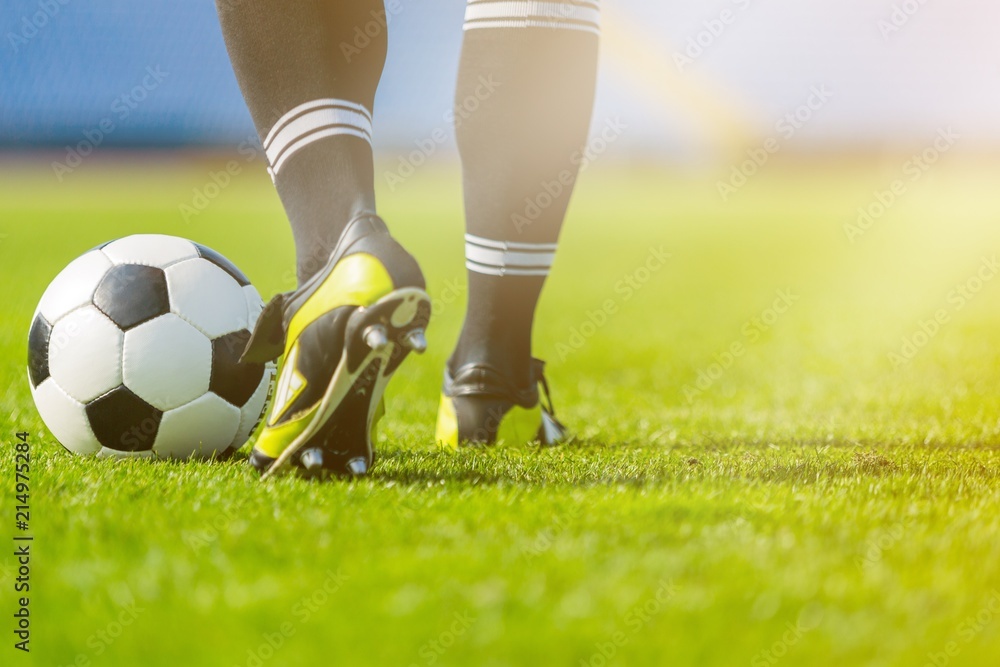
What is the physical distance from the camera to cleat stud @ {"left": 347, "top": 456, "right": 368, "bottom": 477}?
2207 millimetres

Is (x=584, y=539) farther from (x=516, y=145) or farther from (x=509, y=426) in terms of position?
(x=516, y=145)

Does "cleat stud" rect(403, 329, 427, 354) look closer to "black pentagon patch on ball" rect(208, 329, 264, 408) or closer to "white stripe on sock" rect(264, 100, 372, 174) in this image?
"white stripe on sock" rect(264, 100, 372, 174)

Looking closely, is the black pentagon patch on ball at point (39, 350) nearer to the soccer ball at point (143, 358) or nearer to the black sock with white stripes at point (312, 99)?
the soccer ball at point (143, 358)

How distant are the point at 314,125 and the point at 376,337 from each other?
58 cm

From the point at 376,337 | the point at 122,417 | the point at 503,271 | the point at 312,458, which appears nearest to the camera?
the point at 376,337

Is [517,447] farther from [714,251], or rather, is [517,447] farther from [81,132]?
[81,132]

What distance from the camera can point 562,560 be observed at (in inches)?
63.4

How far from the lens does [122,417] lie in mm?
2525

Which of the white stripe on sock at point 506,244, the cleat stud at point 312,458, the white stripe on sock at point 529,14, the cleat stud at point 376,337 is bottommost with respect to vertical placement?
the cleat stud at point 312,458

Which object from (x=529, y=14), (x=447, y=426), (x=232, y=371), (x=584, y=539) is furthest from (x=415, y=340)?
(x=529, y=14)

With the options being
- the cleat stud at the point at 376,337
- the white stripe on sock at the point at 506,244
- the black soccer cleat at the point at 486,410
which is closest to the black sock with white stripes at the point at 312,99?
the cleat stud at the point at 376,337

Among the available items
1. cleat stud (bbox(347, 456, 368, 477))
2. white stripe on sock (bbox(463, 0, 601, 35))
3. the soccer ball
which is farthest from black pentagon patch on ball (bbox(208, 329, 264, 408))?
Answer: white stripe on sock (bbox(463, 0, 601, 35))

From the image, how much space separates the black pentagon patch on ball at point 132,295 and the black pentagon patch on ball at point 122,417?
19 cm

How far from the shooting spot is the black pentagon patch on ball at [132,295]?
2.55 m
